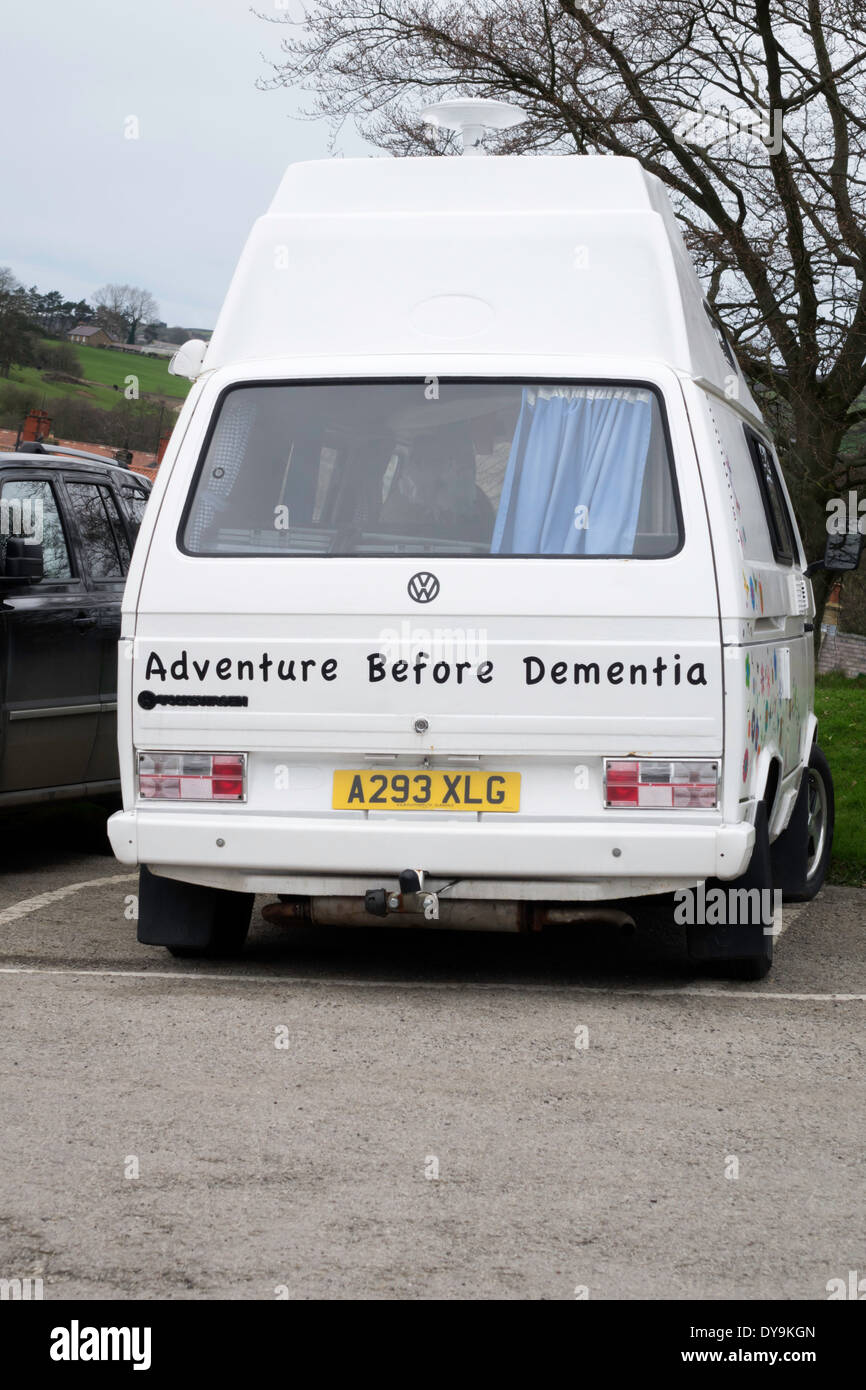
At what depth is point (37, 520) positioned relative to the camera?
30.5ft

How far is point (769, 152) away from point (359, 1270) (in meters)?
16.8

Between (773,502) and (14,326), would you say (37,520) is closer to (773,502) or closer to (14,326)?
(773,502)

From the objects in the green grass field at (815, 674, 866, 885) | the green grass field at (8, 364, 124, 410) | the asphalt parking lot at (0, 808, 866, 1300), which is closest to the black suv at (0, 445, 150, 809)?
the asphalt parking lot at (0, 808, 866, 1300)

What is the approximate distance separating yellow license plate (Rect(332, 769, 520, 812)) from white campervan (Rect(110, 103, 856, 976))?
10 mm

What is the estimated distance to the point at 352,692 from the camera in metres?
5.98

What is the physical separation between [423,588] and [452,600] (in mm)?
108

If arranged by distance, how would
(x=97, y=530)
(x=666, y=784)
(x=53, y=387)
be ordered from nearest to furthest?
1. (x=666, y=784)
2. (x=97, y=530)
3. (x=53, y=387)

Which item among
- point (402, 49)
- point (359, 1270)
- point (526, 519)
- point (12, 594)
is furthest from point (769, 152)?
point (359, 1270)

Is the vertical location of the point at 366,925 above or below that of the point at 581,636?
below

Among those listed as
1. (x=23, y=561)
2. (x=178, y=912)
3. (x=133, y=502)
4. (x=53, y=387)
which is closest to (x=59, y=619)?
(x=23, y=561)

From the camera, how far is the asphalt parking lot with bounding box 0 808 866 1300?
3.59 metres

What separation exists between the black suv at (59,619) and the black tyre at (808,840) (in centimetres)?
363

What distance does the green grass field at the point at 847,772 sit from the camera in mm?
9844
